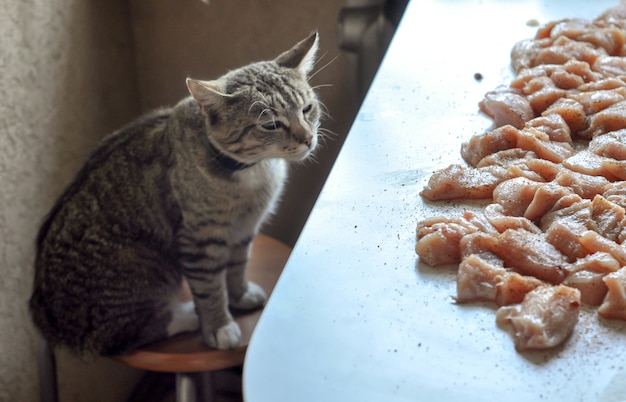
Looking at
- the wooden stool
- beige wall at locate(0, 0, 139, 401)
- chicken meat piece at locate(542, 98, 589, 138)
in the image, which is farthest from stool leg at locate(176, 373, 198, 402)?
chicken meat piece at locate(542, 98, 589, 138)

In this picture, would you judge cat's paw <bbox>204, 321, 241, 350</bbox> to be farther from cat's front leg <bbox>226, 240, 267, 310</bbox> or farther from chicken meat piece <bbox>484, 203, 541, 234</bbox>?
chicken meat piece <bbox>484, 203, 541, 234</bbox>

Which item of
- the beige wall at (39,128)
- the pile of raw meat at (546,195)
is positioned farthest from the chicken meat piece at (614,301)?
the beige wall at (39,128)

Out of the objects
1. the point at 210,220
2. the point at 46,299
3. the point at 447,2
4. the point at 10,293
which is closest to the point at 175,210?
the point at 210,220

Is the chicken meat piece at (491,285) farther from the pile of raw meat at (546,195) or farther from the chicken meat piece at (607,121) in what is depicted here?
the chicken meat piece at (607,121)

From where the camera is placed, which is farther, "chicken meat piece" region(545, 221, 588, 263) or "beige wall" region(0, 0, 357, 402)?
"beige wall" region(0, 0, 357, 402)

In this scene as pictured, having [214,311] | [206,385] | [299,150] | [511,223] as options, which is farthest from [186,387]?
[511,223]

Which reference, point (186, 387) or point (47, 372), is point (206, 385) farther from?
point (47, 372)
